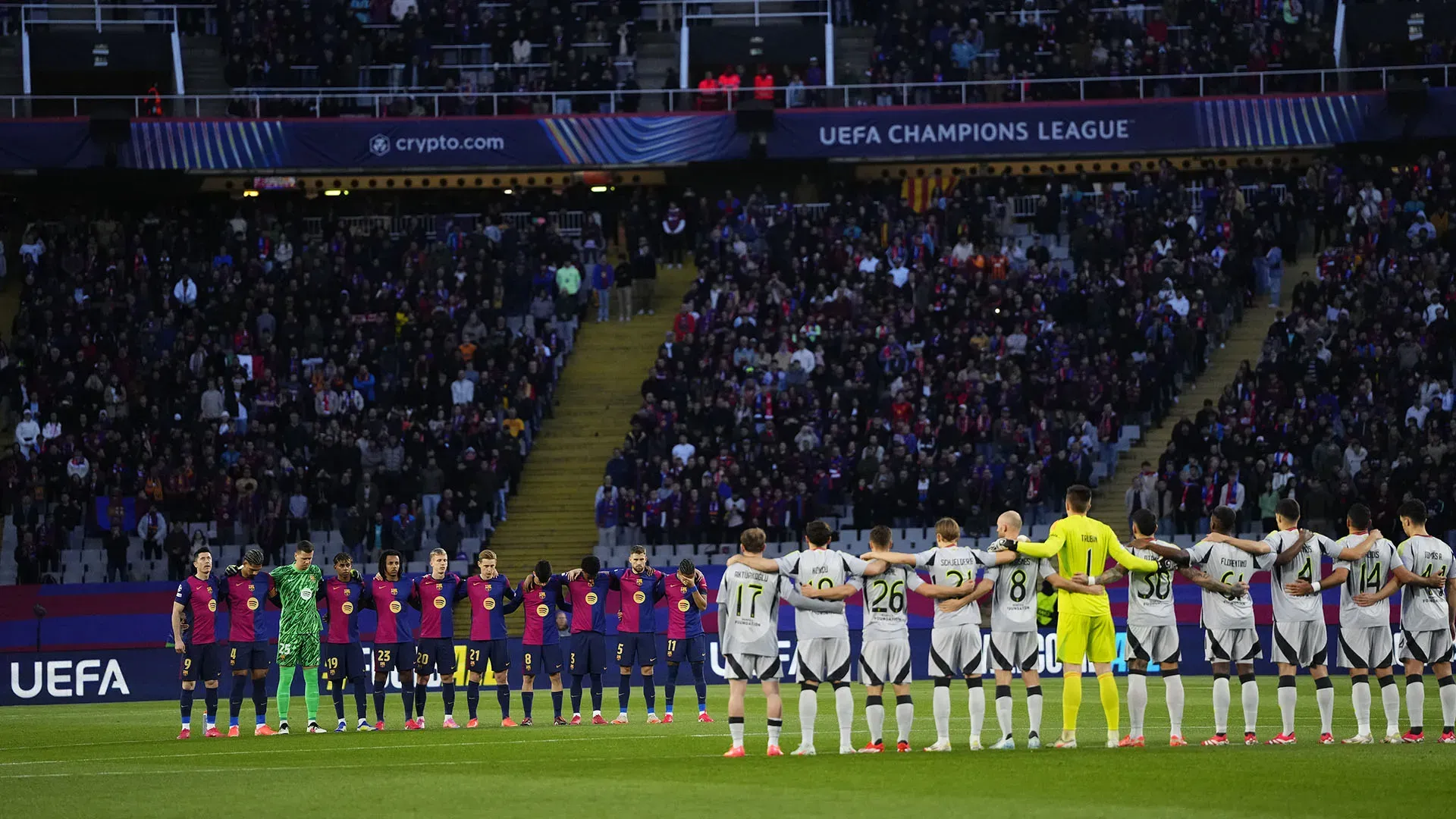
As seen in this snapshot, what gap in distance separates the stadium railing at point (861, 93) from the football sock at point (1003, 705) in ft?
101

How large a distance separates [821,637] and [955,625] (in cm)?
124

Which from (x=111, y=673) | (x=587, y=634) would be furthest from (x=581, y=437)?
(x=587, y=634)

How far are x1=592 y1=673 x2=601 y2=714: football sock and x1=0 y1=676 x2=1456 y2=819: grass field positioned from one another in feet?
4.53

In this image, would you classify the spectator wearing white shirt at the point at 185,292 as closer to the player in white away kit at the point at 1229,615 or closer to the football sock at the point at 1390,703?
the player in white away kit at the point at 1229,615

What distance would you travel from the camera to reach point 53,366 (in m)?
42.0

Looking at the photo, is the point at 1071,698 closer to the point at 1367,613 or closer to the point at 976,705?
the point at 976,705

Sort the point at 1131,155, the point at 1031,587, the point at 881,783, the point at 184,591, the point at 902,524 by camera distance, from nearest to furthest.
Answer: the point at 881,783, the point at 1031,587, the point at 184,591, the point at 902,524, the point at 1131,155

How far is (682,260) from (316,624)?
1016 inches

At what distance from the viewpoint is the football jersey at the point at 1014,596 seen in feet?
61.0

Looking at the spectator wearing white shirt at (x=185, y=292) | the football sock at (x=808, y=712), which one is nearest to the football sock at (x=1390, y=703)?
the football sock at (x=808, y=712)

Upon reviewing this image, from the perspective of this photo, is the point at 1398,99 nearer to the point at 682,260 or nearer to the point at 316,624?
the point at 682,260

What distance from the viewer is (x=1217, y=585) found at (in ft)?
61.8

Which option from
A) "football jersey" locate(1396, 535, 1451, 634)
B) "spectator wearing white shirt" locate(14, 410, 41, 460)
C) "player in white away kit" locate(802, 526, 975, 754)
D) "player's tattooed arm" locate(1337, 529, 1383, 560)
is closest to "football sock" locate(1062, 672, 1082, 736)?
"player in white away kit" locate(802, 526, 975, 754)

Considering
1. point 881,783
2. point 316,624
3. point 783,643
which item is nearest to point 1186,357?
point 783,643
